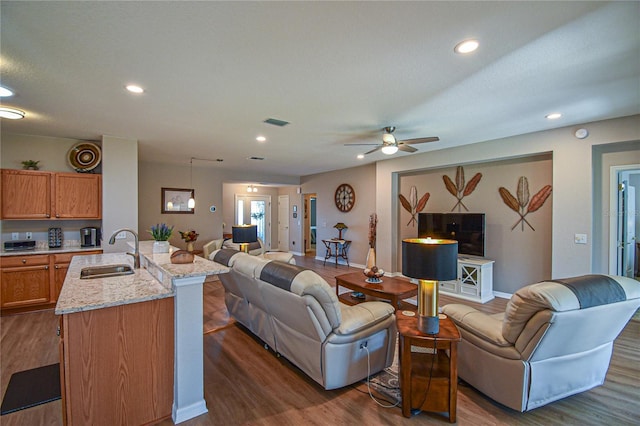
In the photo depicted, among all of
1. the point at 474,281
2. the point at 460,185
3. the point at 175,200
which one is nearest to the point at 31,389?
the point at 175,200

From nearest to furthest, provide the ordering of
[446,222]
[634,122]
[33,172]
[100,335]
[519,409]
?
[100,335] → [519,409] → [634,122] → [33,172] → [446,222]

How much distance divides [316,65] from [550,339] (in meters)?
2.56

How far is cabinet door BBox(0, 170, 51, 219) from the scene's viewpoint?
3908mm

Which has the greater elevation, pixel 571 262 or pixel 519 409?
pixel 571 262

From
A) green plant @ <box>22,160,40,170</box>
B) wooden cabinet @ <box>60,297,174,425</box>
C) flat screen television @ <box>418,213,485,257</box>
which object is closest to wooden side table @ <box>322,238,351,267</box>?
flat screen television @ <box>418,213,485,257</box>

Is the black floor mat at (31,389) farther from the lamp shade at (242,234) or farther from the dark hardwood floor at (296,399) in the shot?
the lamp shade at (242,234)

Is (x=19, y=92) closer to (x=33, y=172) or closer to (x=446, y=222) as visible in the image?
(x=33, y=172)

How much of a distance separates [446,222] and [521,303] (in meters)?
3.54

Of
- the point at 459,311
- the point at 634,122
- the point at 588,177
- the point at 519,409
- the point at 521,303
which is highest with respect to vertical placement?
the point at 634,122

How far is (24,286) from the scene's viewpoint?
391 cm

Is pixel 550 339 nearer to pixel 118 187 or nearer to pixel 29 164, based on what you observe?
pixel 118 187

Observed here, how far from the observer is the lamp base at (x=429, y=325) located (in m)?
2.00

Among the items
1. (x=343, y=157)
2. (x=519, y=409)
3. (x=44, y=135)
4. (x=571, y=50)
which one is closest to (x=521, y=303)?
(x=519, y=409)

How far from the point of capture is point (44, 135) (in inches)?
168
